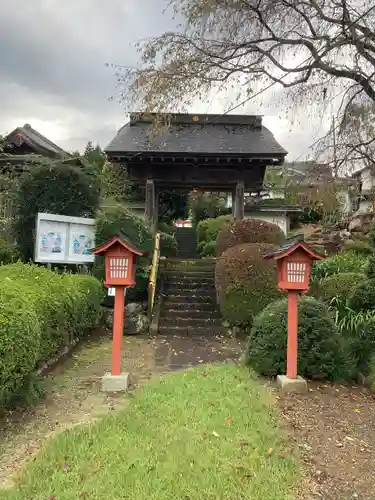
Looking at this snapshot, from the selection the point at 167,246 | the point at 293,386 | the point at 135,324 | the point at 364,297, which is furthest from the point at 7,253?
the point at 167,246

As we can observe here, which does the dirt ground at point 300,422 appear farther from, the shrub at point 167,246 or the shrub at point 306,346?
the shrub at point 167,246

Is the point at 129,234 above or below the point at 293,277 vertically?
above

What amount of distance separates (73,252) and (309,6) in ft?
21.7

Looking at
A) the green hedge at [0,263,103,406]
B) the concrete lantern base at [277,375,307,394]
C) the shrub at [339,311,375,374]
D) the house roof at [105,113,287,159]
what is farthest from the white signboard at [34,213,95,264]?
the shrub at [339,311,375,374]

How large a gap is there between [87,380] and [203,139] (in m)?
9.67

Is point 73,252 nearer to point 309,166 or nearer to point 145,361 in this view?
point 145,361

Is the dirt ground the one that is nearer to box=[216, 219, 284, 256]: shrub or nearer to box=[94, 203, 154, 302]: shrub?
box=[94, 203, 154, 302]: shrub

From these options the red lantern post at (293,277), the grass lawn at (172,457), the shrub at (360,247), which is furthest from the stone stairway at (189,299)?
the grass lawn at (172,457)

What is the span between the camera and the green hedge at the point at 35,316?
13.5 ft

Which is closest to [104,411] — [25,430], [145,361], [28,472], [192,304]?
[25,430]

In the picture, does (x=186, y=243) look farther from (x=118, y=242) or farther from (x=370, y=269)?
(x=118, y=242)

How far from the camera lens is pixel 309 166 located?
5.98 meters

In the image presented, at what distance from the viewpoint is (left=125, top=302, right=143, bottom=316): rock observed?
10.1 metres

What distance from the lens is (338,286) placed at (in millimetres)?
8836
